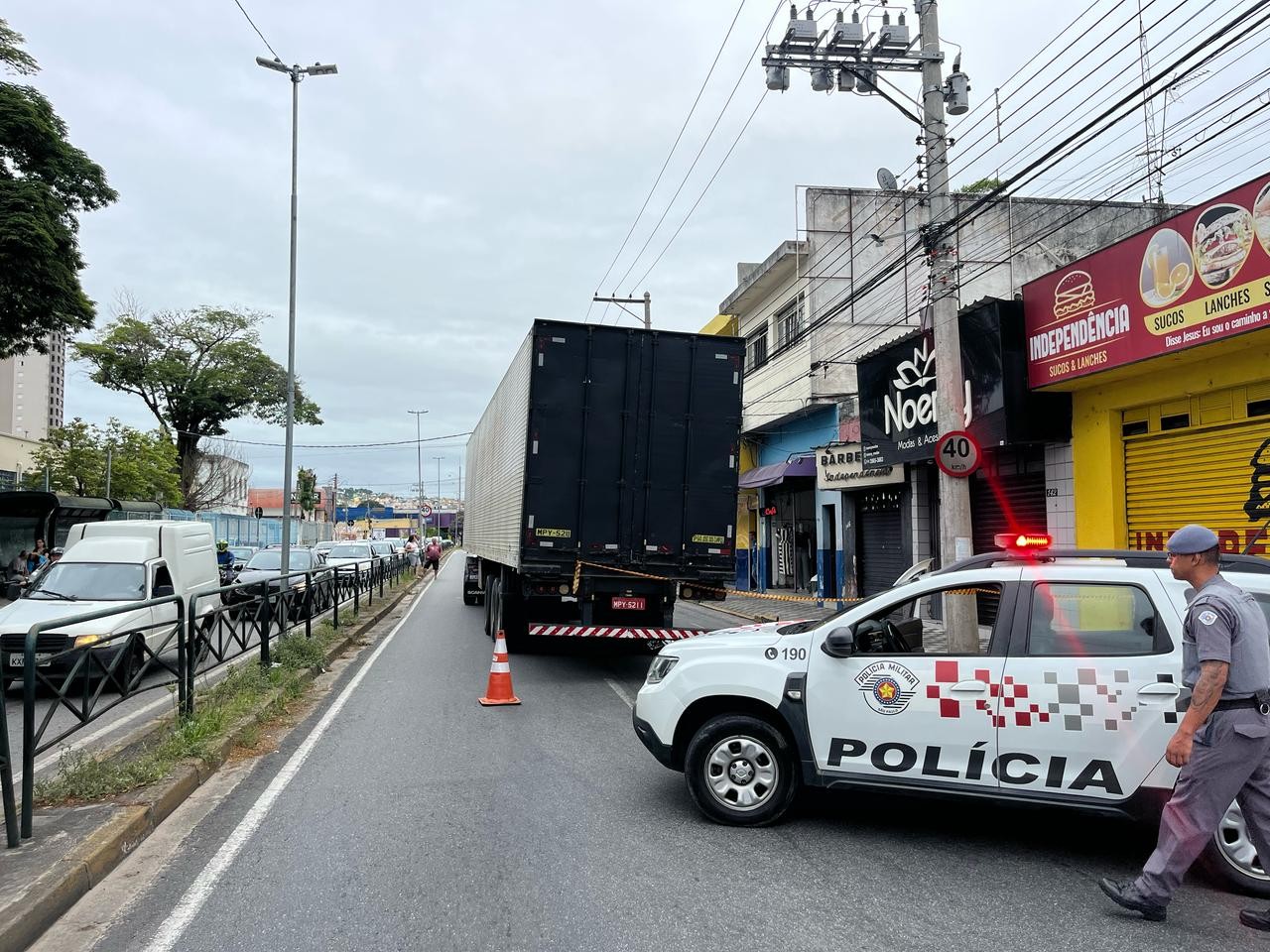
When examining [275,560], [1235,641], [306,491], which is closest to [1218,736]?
[1235,641]

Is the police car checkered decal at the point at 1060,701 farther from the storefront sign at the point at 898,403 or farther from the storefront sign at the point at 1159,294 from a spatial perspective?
the storefront sign at the point at 898,403

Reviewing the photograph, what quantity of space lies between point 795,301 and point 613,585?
15.9 metres

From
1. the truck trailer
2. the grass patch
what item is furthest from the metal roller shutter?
the grass patch

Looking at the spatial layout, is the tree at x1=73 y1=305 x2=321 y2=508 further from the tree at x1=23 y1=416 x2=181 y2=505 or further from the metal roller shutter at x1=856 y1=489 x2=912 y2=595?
the metal roller shutter at x1=856 y1=489 x2=912 y2=595

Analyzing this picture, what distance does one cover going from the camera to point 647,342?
35.6ft

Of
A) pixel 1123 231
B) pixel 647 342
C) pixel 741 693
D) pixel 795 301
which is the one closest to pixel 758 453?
pixel 795 301

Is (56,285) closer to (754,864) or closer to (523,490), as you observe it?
(523,490)

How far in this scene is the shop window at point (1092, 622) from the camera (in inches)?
181

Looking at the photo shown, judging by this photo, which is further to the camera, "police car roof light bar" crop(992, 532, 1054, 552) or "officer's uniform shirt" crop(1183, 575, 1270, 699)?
"police car roof light bar" crop(992, 532, 1054, 552)

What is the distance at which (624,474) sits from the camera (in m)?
10.7

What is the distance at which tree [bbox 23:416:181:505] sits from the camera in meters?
32.9

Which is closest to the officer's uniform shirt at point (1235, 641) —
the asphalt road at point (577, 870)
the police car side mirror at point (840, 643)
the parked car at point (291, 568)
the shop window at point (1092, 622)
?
the shop window at point (1092, 622)

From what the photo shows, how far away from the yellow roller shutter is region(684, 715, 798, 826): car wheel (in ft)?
23.7

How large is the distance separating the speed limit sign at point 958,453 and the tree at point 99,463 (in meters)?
29.7
